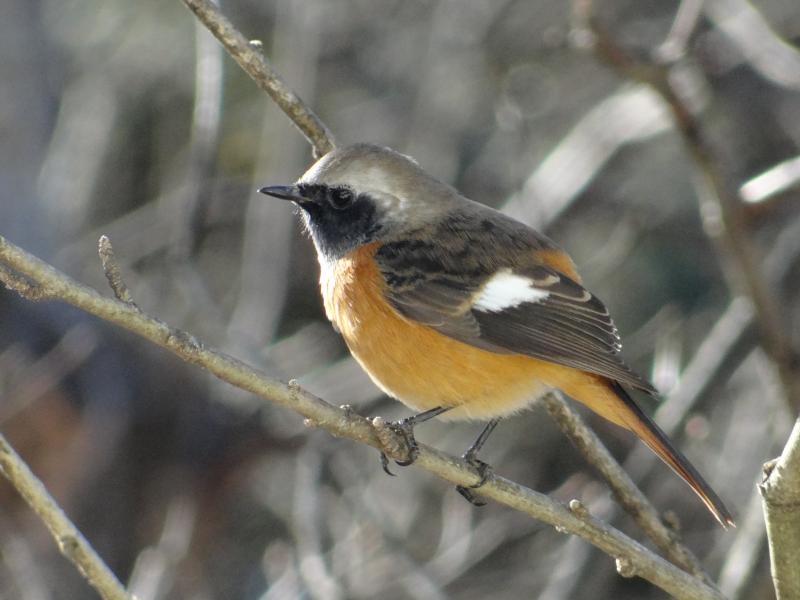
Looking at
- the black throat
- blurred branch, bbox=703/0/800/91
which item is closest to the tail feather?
the black throat

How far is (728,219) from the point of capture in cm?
483

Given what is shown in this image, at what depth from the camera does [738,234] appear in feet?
15.8

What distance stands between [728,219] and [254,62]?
2130mm

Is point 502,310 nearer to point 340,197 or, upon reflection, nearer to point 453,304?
point 453,304

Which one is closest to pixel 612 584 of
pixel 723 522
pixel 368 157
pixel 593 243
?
pixel 593 243

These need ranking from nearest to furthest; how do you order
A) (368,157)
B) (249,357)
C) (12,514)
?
(368,157), (249,357), (12,514)

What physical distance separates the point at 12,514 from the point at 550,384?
10.1 ft

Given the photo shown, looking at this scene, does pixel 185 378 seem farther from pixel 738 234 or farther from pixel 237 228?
pixel 738 234

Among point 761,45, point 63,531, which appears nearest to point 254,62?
point 63,531

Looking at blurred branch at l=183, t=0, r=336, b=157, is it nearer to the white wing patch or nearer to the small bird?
the small bird

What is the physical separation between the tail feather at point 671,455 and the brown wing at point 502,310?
4.3 inches

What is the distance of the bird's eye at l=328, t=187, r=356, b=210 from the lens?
454 centimetres

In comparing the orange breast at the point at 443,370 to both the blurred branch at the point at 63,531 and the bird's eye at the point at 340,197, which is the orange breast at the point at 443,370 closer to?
the bird's eye at the point at 340,197

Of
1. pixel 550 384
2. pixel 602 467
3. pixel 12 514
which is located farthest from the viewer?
pixel 12 514
